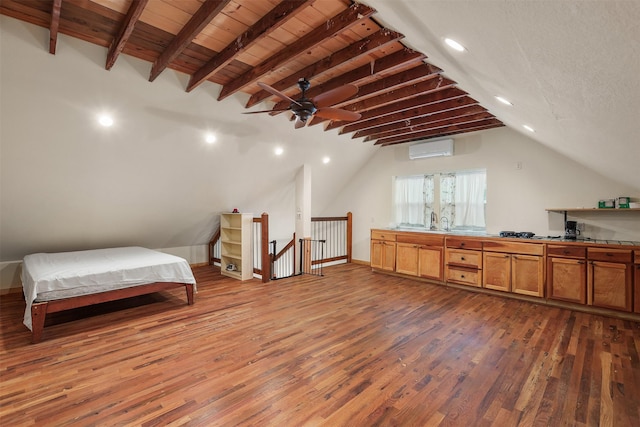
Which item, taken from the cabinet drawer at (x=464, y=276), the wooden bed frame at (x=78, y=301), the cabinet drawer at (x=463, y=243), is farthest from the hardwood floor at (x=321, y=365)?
the cabinet drawer at (x=463, y=243)

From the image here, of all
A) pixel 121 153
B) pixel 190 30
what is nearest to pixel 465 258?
pixel 190 30

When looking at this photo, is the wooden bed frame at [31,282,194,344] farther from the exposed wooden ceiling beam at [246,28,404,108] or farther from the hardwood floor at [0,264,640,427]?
the exposed wooden ceiling beam at [246,28,404,108]

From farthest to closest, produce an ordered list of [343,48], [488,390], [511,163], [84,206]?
[511,163] < [84,206] < [343,48] < [488,390]

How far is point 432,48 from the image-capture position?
229 centimetres

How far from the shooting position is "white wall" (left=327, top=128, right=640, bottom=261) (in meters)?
4.28

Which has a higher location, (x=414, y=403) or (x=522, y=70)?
(x=522, y=70)

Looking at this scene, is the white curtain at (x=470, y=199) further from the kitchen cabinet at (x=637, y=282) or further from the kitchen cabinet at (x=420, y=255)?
the kitchen cabinet at (x=637, y=282)

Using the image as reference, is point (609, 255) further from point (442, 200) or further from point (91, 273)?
point (91, 273)

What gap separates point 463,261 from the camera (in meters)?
4.97

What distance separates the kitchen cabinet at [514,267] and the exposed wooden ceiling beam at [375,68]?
3.20 meters

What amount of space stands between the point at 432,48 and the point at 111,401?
3.52m

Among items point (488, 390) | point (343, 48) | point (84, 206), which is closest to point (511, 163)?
point (343, 48)

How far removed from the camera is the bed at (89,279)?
3059mm

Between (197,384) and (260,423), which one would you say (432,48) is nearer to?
(260,423)
